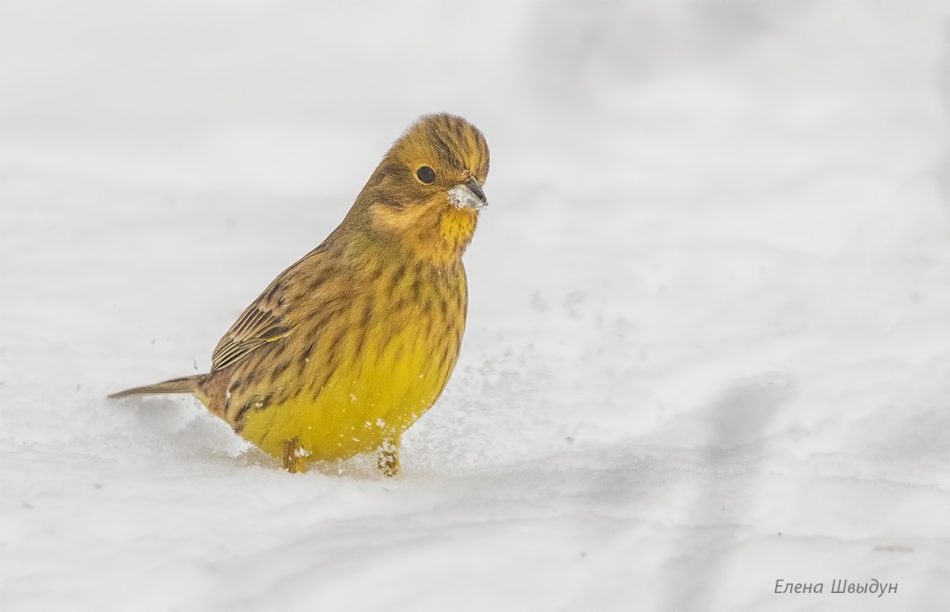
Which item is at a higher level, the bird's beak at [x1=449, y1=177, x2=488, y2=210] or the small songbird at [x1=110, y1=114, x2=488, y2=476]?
the bird's beak at [x1=449, y1=177, x2=488, y2=210]

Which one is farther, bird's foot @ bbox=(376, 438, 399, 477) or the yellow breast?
bird's foot @ bbox=(376, 438, 399, 477)

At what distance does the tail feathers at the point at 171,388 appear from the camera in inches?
218

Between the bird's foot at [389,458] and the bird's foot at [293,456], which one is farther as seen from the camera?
the bird's foot at [389,458]

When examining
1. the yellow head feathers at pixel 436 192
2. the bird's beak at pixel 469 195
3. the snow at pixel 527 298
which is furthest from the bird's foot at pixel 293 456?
the bird's beak at pixel 469 195

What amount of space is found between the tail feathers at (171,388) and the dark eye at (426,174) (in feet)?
4.22

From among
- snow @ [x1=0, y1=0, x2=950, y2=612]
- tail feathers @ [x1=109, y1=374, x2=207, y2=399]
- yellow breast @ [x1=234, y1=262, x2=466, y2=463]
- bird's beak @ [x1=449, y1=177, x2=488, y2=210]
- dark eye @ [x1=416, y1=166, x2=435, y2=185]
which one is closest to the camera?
snow @ [x1=0, y1=0, x2=950, y2=612]

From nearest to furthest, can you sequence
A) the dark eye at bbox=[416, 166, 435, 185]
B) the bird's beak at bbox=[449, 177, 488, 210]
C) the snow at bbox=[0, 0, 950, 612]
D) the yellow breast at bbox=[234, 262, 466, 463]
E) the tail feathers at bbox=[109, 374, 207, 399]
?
the snow at bbox=[0, 0, 950, 612] → the yellow breast at bbox=[234, 262, 466, 463] → the bird's beak at bbox=[449, 177, 488, 210] → the dark eye at bbox=[416, 166, 435, 185] → the tail feathers at bbox=[109, 374, 207, 399]

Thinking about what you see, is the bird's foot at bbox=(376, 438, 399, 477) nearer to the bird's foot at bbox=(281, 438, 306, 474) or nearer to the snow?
the snow

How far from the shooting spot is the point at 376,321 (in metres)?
4.67

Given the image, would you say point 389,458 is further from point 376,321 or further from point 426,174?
point 426,174

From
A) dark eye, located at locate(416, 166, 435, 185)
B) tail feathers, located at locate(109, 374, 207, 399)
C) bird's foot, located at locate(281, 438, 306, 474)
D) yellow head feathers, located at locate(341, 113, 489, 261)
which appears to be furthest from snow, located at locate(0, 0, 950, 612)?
dark eye, located at locate(416, 166, 435, 185)

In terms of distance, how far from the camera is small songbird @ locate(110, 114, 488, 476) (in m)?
4.65

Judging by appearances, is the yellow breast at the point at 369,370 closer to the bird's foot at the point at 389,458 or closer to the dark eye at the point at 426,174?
the bird's foot at the point at 389,458

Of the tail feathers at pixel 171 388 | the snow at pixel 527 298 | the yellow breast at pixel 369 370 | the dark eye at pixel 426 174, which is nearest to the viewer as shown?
the snow at pixel 527 298
